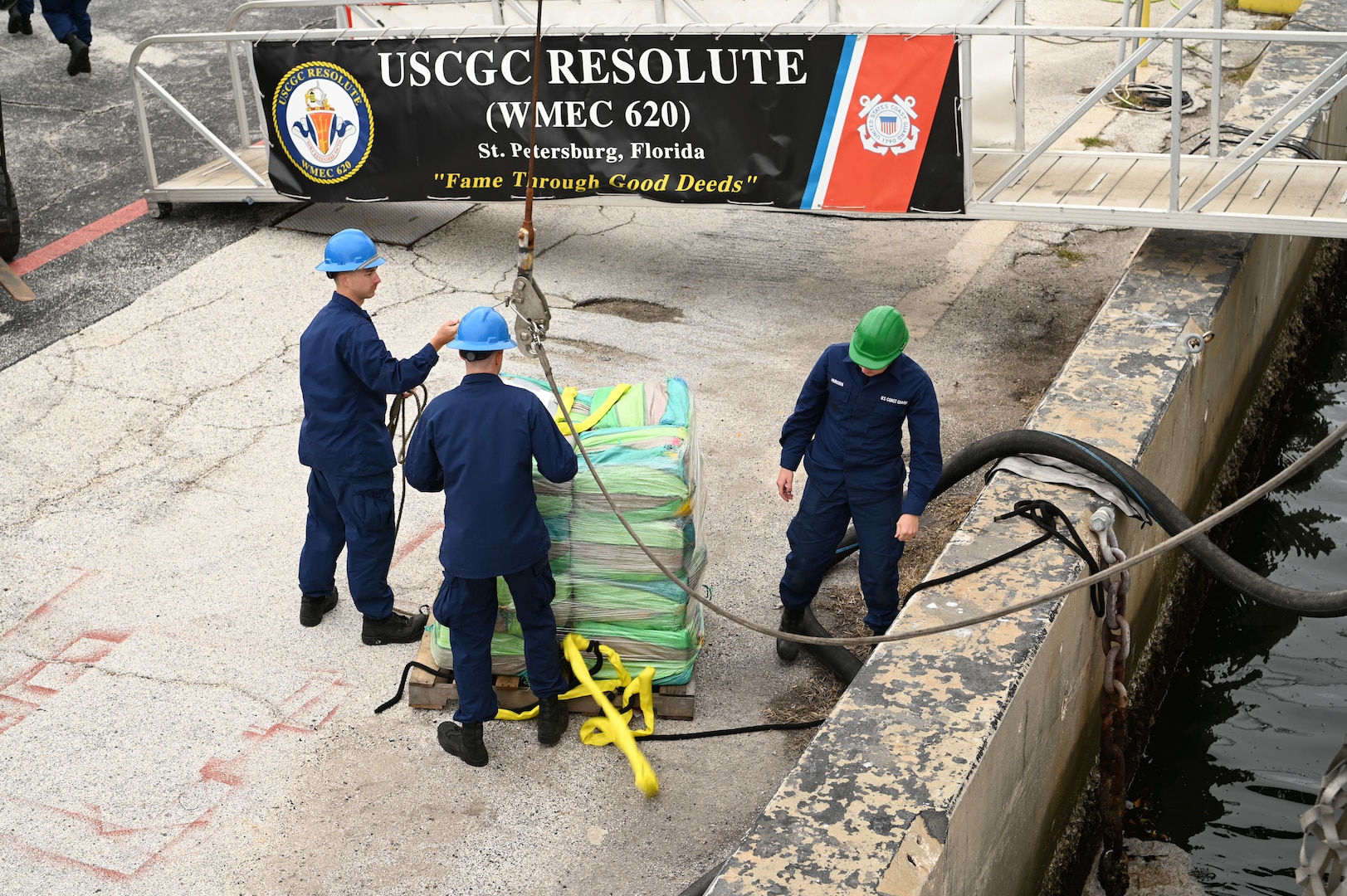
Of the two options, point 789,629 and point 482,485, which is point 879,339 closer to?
point 789,629

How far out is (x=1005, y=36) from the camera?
29.1 ft

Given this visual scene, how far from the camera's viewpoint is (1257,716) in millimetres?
7211

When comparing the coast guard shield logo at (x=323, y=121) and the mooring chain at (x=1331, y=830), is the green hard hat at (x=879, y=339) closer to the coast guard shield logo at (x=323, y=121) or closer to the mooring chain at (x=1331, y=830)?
the mooring chain at (x=1331, y=830)

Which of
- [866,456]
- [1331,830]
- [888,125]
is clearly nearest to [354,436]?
[866,456]

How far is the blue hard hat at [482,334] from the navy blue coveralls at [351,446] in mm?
594

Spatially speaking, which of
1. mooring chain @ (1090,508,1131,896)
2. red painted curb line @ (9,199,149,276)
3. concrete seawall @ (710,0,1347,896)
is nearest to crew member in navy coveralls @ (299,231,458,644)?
concrete seawall @ (710,0,1347,896)

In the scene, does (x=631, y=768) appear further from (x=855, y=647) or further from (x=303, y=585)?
(x=303, y=585)

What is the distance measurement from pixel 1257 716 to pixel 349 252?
5631 mm

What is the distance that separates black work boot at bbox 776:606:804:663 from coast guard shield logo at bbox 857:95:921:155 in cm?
379

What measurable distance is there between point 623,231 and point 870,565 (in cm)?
554

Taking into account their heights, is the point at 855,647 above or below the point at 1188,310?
below

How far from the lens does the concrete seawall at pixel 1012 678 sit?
3.92 m

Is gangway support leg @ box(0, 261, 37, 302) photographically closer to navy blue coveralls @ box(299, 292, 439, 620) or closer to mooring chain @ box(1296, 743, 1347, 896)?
navy blue coveralls @ box(299, 292, 439, 620)

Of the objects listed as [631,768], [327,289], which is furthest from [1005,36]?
[631,768]
